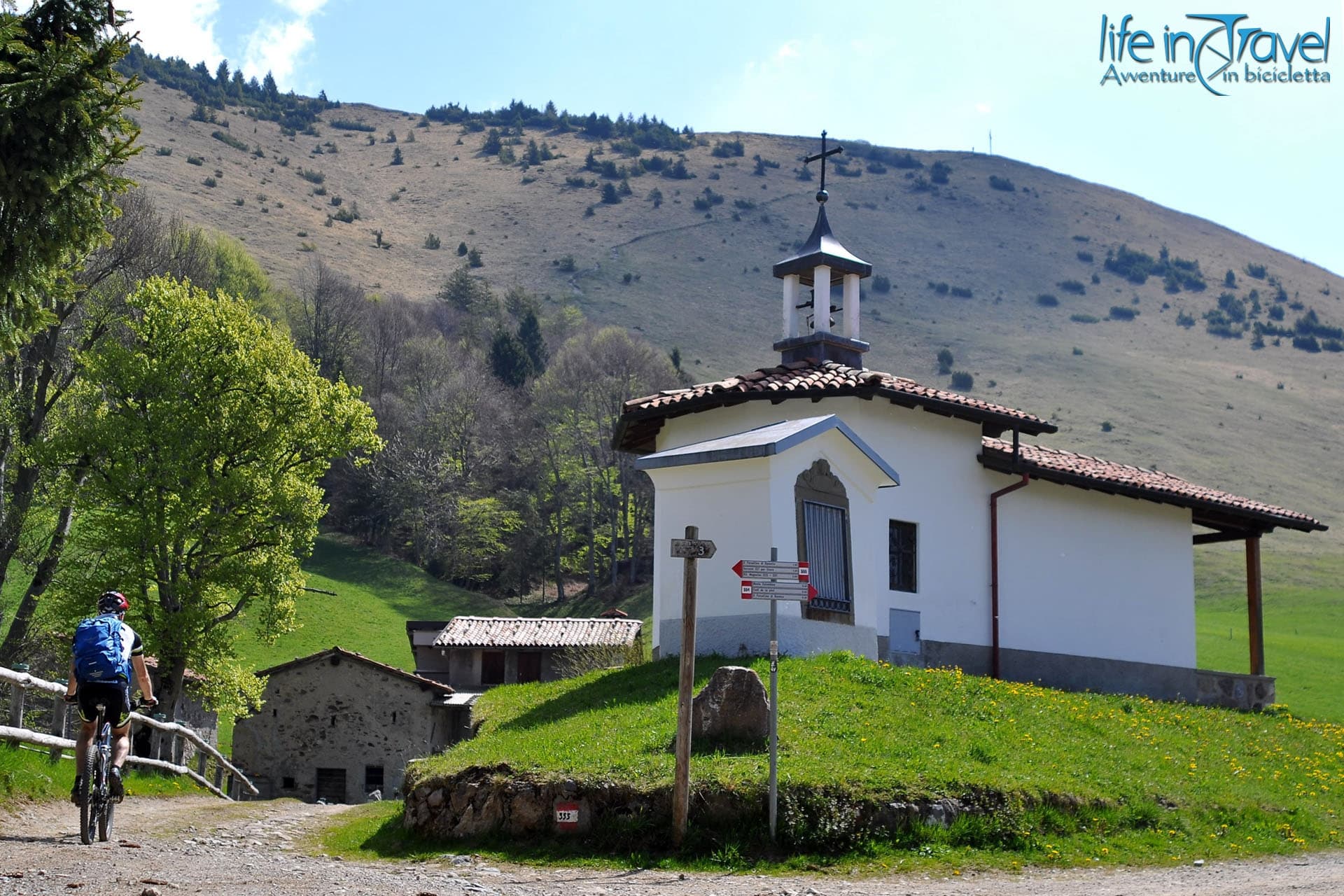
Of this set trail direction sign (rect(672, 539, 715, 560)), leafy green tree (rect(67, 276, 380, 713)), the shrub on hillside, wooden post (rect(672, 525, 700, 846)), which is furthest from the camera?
the shrub on hillside

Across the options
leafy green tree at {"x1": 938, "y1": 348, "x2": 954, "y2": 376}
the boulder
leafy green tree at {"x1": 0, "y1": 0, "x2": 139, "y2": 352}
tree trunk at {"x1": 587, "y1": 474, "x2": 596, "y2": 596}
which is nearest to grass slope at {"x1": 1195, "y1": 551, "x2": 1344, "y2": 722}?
the boulder

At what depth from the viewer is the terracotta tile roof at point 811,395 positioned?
20.2m

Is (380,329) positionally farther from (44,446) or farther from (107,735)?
(107,735)

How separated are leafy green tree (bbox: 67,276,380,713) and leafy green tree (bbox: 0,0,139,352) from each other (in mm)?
13952

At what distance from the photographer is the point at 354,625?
163 ft

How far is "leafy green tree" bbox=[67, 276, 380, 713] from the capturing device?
23438 mm

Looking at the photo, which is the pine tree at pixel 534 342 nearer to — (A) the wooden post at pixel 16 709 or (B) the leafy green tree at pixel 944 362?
(B) the leafy green tree at pixel 944 362

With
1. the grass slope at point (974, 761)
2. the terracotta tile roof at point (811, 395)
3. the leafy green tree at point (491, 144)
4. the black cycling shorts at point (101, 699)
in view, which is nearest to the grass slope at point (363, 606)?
the terracotta tile roof at point (811, 395)

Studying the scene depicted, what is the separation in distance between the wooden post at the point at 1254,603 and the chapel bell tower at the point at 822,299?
28.2 ft

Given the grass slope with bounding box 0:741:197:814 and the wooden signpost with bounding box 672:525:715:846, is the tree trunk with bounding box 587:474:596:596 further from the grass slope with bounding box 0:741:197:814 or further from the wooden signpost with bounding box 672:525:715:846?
the wooden signpost with bounding box 672:525:715:846

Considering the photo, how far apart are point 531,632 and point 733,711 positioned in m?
24.8

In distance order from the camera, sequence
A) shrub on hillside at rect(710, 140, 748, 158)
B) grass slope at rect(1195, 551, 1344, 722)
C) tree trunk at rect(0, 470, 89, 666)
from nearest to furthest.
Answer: tree trunk at rect(0, 470, 89, 666) < grass slope at rect(1195, 551, 1344, 722) < shrub on hillside at rect(710, 140, 748, 158)

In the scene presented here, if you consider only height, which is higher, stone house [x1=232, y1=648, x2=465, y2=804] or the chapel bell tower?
the chapel bell tower

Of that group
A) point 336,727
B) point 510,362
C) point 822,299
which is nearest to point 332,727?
point 336,727
